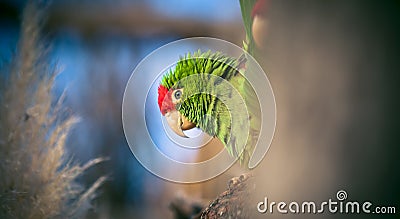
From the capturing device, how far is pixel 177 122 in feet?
4.04

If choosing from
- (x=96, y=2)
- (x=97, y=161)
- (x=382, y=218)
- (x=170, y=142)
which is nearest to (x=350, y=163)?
(x=382, y=218)

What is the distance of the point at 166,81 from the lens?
1.30 meters

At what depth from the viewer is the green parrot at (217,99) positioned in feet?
3.59

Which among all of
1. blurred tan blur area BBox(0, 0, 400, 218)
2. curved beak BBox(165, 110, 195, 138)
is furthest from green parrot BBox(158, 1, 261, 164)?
blurred tan blur area BBox(0, 0, 400, 218)

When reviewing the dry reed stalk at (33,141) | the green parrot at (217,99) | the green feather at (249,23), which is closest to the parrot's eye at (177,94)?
the green parrot at (217,99)

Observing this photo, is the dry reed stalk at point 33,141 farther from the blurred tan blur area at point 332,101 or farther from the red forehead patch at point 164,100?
the blurred tan blur area at point 332,101

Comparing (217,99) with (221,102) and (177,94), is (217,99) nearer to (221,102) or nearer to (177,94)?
(221,102)

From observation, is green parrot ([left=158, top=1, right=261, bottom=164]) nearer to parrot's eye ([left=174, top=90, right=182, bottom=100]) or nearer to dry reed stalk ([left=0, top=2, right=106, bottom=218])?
parrot's eye ([left=174, top=90, right=182, bottom=100])

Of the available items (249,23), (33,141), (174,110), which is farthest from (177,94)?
(33,141)

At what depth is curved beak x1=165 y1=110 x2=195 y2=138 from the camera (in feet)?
3.99

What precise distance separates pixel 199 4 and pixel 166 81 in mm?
454

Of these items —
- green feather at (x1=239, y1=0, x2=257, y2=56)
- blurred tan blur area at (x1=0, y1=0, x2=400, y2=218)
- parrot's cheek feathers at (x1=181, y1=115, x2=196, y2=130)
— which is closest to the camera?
blurred tan blur area at (x1=0, y1=0, x2=400, y2=218)

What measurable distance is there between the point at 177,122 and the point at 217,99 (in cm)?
16

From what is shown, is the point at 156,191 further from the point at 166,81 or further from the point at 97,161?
the point at 166,81
